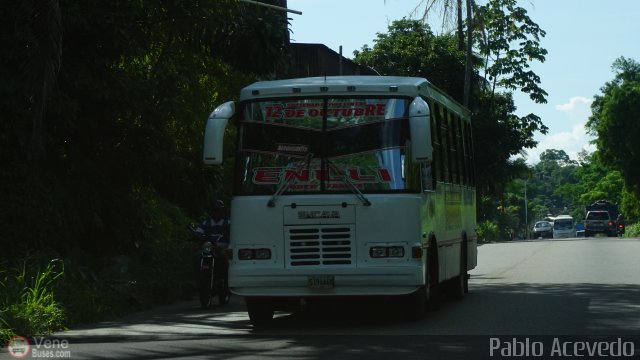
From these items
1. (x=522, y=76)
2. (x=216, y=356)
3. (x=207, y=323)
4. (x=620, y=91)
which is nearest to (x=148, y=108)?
(x=207, y=323)

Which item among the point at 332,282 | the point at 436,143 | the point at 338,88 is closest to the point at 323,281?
the point at 332,282

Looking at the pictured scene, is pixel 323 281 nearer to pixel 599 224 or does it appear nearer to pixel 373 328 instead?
pixel 373 328

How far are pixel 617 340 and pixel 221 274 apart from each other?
7.41 m

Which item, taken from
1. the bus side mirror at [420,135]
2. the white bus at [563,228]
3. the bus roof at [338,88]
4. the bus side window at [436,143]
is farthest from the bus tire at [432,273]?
the white bus at [563,228]

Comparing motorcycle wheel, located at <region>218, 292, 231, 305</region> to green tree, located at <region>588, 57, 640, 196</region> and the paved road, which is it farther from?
green tree, located at <region>588, 57, 640, 196</region>

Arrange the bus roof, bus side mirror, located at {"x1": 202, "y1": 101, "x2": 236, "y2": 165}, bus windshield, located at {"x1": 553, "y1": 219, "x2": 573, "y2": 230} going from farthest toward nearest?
bus windshield, located at {"x1": 553, "y1": 219, "x2": 573, "y2": 230}, the bus roof, bus side mirror, located at {"x1": 202, "y1": 101, "x2": 236, "y2": 165}

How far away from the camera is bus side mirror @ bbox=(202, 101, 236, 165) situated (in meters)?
14.1

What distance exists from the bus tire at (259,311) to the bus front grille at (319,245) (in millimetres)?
909

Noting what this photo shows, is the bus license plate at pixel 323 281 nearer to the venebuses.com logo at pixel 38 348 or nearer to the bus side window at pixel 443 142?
the venebuses.com logo at pixel 38 348

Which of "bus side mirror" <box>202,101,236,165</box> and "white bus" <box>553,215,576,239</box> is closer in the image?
"bus side mirror" <box>202,101,236,165</box>

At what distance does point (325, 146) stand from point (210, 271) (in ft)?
12.9

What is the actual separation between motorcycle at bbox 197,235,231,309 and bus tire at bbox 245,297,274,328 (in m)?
2.62

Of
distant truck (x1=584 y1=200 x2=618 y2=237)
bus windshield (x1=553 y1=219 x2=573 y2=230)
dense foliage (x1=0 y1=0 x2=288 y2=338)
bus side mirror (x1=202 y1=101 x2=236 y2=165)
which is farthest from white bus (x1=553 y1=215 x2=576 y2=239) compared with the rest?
bus side mirror (x1=202 y1=101 x2=236 y2=165)

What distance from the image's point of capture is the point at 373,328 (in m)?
14.3
